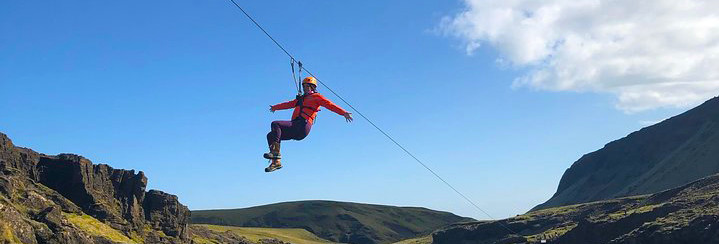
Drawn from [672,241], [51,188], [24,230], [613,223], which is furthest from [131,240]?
[672,241]

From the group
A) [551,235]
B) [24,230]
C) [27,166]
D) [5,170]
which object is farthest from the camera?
[27,166]

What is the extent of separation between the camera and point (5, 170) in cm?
18188

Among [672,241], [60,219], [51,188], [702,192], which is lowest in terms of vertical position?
[672,241]

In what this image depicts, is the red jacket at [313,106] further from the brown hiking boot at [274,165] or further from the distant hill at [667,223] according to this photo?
the distant hill at [667,223]

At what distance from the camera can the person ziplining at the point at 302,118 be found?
84.7 ft

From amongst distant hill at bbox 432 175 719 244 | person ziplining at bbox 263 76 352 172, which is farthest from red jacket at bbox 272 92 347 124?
distant hill at bbox 432 175 719 244

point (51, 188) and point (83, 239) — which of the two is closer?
point (83, 239)

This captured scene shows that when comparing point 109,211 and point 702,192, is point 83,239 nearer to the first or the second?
point 109,211

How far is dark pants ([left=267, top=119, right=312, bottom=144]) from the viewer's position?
25.8 meters

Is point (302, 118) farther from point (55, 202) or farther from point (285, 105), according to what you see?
point (55, 202)

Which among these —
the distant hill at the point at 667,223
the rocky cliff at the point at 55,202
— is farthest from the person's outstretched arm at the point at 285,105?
the rocky cliff at the point at 55,202

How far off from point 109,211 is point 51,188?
19.3m

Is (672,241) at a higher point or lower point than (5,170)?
lower

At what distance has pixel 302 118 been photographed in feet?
85.6
